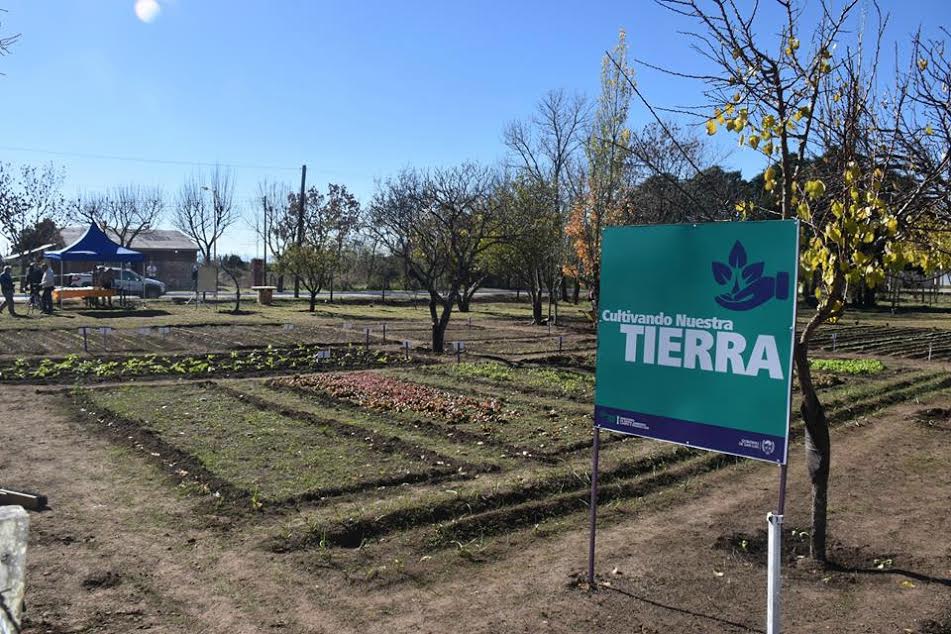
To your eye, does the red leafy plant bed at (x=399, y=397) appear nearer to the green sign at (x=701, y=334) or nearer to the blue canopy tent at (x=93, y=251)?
the green sign at (x=701, y=334)

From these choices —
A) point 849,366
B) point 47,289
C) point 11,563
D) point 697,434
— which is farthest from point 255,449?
point 47,289

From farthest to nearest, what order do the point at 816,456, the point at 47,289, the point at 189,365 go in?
the point at 47,289
the point at 189,365
the point at 816,456

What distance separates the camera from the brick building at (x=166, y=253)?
60312 mm

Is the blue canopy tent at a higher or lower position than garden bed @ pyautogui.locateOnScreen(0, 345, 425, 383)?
higher

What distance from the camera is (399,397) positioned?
11875 millimetres

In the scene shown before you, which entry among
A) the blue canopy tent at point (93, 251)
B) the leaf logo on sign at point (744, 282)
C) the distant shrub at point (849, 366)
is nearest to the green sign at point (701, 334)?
the leaf logo on sign at point (744, 282)

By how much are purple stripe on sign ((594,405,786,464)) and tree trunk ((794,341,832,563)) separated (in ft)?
4.88

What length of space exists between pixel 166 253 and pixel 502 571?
66.2 metres

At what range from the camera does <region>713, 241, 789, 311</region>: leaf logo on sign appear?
430cm

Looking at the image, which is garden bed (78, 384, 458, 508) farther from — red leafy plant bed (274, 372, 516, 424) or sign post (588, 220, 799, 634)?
sign post (588, 220, 799, 634)

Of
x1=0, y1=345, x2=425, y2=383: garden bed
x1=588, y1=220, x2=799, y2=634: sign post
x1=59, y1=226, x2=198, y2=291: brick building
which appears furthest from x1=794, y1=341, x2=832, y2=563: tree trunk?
x1=59, y1=226, x2=198, y2=291: brick building

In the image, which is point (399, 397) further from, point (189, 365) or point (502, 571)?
point (502, 571)

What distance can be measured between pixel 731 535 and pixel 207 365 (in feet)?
37.8

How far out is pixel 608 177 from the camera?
3094cm
